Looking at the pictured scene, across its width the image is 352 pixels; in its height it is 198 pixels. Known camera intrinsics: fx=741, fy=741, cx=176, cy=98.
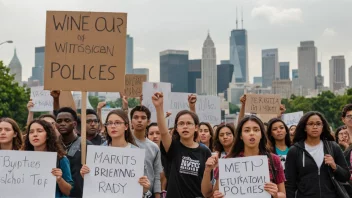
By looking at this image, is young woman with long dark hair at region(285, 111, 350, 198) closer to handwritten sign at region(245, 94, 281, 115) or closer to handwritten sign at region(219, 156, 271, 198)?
handwritten sign at region(219, 156, 271, 198)

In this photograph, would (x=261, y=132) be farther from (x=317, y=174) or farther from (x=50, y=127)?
(x=50, y=127)

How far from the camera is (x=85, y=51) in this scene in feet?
25.0

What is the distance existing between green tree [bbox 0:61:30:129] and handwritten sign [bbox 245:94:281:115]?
3146 cm

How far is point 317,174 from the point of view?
24.6 ft

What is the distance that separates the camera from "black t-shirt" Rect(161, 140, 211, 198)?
24.1 feet

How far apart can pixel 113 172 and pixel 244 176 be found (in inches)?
48.3

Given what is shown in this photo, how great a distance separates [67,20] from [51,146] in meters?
1.42

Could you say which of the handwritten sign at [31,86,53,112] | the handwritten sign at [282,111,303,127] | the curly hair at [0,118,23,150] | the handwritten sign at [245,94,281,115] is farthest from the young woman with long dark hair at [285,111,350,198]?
the handwritten sign at [31,86,53,112]

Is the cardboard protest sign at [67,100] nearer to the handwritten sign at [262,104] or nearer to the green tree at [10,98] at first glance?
the handwritten sign at [262,104]

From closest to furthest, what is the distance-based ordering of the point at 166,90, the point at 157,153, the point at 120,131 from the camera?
the point at 120,131, the point at 157,153, the point at 166,90

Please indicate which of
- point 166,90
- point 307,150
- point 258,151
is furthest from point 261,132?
point 166,90

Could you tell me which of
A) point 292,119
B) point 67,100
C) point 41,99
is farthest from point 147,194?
point 292,119

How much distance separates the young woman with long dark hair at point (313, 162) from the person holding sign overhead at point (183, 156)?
93cm

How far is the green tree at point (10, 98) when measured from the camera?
153ft
